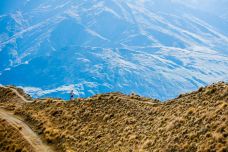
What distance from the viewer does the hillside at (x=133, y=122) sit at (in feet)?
102

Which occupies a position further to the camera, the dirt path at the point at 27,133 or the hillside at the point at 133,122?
the dirt path at the point at 27,133

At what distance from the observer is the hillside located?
31.1 metres

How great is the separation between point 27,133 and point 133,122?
12813 mm

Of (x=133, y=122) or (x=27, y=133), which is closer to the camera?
(x=133, y=122)

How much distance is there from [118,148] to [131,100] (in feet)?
49.4

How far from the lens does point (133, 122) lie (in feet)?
142

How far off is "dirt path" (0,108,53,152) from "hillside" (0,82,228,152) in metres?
0.89

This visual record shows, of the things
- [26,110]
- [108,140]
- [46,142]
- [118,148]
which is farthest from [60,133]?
[26,110]

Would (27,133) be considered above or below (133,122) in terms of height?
below

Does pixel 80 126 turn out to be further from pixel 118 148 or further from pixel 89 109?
pixel 118 148

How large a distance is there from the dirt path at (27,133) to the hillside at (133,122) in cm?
89

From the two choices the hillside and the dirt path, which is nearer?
the hillside

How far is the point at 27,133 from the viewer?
4638 centimetres

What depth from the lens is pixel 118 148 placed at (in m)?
37.6
